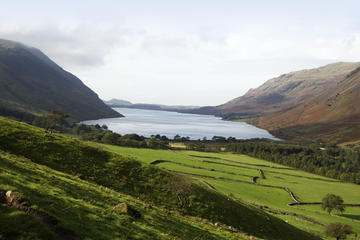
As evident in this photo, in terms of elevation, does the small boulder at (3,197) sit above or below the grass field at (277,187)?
above

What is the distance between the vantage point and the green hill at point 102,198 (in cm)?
1658

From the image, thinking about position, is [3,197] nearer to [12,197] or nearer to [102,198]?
[12,197]

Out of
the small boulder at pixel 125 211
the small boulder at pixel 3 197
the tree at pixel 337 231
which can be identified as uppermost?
the small boulder at pixel 3 197

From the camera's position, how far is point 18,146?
1468 inches

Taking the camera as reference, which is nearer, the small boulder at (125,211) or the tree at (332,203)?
the small boulder at (125,211)

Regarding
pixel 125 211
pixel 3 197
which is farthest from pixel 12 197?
pixel 125 211

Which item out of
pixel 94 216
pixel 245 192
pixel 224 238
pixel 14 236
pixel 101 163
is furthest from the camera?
pixel 245 192

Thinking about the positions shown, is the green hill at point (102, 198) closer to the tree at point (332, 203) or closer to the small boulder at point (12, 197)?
the small boulder at point (12, 197)

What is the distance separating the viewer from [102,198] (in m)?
25.0

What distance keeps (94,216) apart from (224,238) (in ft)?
44.5

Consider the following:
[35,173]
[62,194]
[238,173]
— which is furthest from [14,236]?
[238,173]

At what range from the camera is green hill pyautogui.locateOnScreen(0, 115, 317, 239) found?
16.6m

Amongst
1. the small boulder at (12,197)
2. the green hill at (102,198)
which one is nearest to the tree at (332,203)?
the green hill at (102,198)

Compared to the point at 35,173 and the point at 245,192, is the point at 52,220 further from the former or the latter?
the point at 245,192
